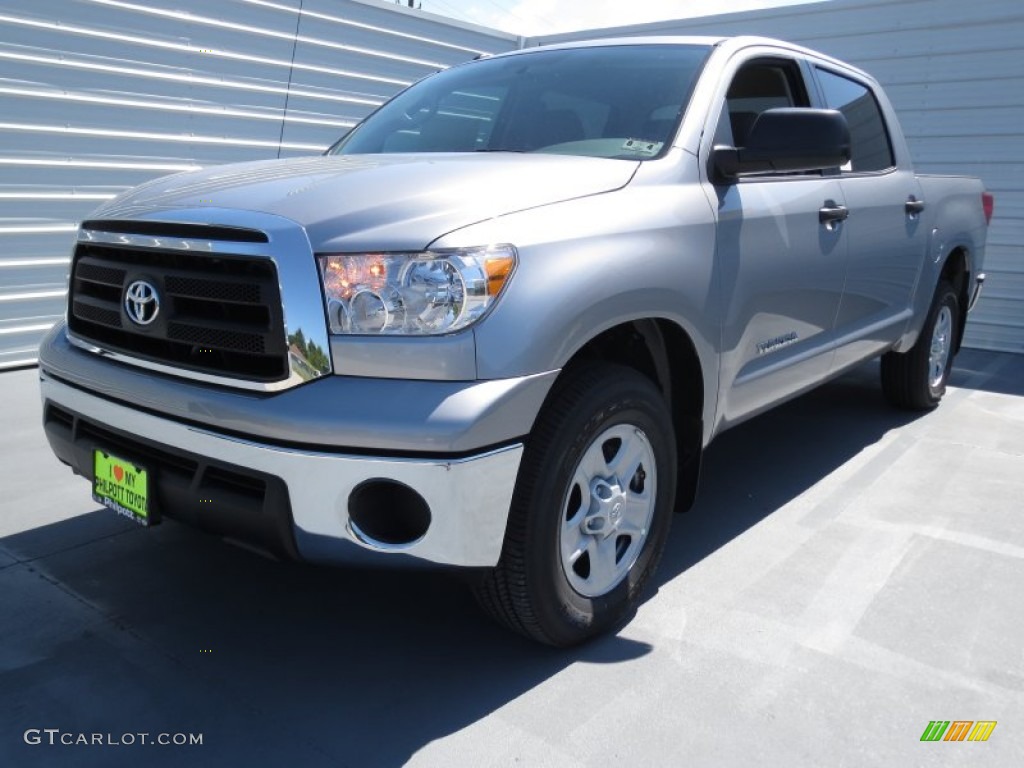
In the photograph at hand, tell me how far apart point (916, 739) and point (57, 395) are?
255 centimetres

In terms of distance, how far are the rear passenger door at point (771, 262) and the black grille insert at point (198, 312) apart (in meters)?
1.45

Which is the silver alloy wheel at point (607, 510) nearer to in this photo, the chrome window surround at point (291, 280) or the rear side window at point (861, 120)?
the chrome window surround at point (291, 280)

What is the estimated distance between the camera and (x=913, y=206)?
14.1 feet

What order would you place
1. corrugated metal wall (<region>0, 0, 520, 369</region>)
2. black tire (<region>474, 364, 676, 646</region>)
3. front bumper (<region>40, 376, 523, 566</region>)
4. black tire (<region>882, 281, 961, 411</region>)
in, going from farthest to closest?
1. corrugated metal wall (<region>0, 0, 520, 369</region>)
2. black tire (<region>882, 281, 961, 411</region>)
3. black tire (<region>474, 364, 676, 646</region>)
4. front bumper (<region>40, 376, 523, 566</region>)

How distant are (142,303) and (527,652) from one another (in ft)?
4.74

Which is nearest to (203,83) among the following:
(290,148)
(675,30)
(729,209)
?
(290,148)

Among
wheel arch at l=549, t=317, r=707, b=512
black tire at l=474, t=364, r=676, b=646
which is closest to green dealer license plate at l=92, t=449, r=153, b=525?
black tire at l=474, t=364, r=676, b=646

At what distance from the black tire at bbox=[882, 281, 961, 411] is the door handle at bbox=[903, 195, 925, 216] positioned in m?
0.68

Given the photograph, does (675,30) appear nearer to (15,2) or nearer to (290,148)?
(290,148)

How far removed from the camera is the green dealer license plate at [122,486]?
2.27 m

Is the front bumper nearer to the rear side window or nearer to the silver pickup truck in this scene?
the silver pickup truck

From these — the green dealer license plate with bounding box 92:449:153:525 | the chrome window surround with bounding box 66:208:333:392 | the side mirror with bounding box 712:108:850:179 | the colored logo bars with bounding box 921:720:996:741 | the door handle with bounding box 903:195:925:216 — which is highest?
Result: the side mirror with bounding box 712:108:850:179

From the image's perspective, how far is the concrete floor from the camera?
6.93 feet

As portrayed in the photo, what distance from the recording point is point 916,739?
7.04 ft
